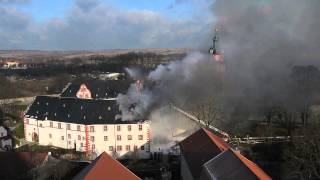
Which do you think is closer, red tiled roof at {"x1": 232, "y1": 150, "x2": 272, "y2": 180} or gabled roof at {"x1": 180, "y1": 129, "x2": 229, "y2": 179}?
red tiled roof at {"x1": 232, "y1": 150, "x2": 272, "y2": 180}

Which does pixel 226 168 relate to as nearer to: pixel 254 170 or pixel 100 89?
pixel 254 170

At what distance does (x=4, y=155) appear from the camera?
1550 inches

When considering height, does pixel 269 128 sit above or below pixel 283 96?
below

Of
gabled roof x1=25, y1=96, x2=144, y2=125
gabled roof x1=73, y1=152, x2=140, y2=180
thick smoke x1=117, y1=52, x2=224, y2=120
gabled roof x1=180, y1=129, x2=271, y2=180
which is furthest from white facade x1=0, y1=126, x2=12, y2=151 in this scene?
gabled roof x1=73, y1=152, x2=140, y2=180

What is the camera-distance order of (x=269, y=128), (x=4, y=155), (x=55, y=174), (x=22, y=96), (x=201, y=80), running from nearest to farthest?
(x=55, y=174)
(x=4, y=155)
(x=201, y=80)
(x=269, y=128)
(x=22, y=96)

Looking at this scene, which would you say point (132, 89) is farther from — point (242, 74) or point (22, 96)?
point (22, 96)

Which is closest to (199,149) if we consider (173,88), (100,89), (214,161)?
(214,161)

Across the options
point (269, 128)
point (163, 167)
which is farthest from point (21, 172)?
point (269, 128)

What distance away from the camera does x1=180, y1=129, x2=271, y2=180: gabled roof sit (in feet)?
90.0

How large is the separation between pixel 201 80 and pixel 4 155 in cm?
2154

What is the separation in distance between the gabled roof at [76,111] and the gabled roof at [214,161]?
48.1ft

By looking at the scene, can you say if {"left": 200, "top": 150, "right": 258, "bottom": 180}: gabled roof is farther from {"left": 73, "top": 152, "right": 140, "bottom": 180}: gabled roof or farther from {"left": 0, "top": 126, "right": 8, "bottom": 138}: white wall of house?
{"left": 0, "top": 126, "right": 8, "bottom": 138}: white wall of house

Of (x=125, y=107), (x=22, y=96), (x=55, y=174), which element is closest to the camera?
(x=55, y=174)

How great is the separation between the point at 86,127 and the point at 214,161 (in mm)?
25220
